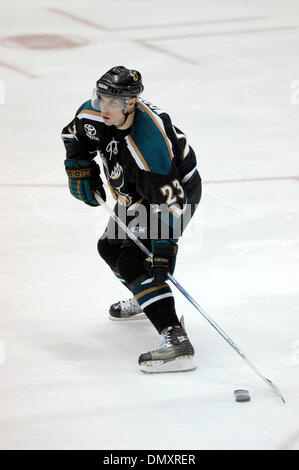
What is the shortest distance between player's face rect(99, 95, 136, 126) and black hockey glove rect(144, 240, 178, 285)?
0.41m

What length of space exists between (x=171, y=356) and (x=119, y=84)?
89 centimetres

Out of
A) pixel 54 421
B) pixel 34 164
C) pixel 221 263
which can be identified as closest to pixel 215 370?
pixel 54 421

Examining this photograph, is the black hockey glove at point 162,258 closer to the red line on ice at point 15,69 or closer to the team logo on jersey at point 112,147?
the team logo on jersey at point 112,147

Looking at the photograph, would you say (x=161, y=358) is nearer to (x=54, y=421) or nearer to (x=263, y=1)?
(x=54, y=421)

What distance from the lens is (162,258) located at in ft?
10.5

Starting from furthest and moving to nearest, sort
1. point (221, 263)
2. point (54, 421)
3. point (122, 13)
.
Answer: point (122, 13) < point (221, 263) < point (54, 421)

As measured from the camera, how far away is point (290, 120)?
5.89 m

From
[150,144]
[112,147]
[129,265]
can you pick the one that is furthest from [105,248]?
[150,144]

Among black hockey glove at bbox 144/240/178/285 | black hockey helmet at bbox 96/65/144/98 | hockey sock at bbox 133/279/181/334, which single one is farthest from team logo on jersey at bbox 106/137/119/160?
hockey sock at bbox 133/279/181/334

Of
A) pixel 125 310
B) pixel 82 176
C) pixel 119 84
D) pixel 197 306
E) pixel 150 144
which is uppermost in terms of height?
pixel 119 84

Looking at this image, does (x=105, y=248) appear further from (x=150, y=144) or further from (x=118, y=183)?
(x=150, y=144)

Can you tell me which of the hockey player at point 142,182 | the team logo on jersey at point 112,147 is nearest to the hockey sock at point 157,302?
the hockey player at point 142,182

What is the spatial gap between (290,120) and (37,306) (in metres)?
2.63

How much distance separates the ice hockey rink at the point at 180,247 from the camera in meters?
2.99
